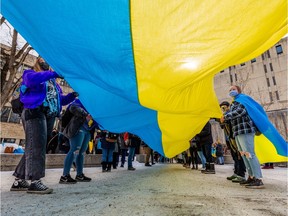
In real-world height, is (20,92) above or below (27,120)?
above

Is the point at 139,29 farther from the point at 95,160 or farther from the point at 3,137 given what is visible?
the point at 3,137

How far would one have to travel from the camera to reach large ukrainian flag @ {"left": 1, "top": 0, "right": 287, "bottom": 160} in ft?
4.72

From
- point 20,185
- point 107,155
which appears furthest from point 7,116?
point 20,185

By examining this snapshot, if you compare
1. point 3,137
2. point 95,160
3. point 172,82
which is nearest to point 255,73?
point 95,160

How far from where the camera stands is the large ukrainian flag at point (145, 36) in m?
1.44

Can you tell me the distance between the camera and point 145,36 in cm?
158

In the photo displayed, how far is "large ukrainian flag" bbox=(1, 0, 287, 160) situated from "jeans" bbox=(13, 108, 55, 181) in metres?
0.63

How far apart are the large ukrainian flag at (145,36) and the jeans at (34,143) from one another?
627 millimetres

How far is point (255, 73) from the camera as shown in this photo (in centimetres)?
2391

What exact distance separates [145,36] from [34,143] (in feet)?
5.76

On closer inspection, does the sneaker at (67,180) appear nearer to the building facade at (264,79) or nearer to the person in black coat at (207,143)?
the person in black coat at (207,143)

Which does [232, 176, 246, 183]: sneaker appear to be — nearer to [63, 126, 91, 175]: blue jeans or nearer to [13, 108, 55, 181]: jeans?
[63, 126, 91, 175]: blue jeans

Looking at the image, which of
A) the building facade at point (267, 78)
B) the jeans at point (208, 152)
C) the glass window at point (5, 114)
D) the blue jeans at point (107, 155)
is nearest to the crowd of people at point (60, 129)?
the jeans at point (208, 152)

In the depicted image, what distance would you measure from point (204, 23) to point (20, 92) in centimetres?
228
